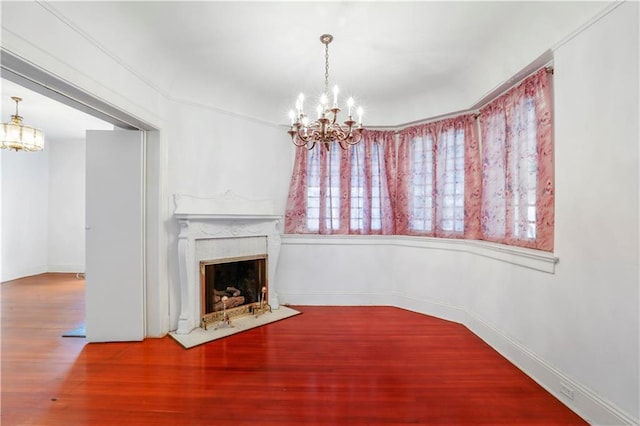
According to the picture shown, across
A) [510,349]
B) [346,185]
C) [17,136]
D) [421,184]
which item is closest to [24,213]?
[17,136]

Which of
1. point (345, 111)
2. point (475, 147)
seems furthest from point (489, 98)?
point (345, 111)

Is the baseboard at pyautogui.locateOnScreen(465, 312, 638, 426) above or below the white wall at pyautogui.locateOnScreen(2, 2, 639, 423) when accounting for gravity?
below

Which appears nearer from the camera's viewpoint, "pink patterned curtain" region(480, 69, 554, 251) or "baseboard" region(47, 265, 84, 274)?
"pink patterned curtain" region(480, 69, 554, 251)

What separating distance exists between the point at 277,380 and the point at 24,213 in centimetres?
622

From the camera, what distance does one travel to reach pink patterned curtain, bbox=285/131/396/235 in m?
3.70

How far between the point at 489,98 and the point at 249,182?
9.36ft

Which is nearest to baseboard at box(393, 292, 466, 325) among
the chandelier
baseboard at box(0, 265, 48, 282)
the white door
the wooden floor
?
the wooden floor

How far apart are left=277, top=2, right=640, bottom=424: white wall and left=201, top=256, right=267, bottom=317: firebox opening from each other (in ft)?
8.60

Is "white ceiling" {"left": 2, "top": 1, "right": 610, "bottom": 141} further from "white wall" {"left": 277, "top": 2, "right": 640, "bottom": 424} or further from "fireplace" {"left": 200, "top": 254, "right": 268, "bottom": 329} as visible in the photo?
"fireplace" {"left": 200, "top": 254, "right": 268, "bottom": 329}

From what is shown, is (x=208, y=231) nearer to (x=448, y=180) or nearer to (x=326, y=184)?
(x=326, y=184)

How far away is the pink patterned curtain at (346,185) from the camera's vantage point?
3.70 m

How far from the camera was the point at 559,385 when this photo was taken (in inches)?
72.2

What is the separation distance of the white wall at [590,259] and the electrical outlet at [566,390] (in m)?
0.02

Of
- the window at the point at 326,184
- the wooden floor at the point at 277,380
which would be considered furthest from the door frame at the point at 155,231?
the window at the point at 326,184
